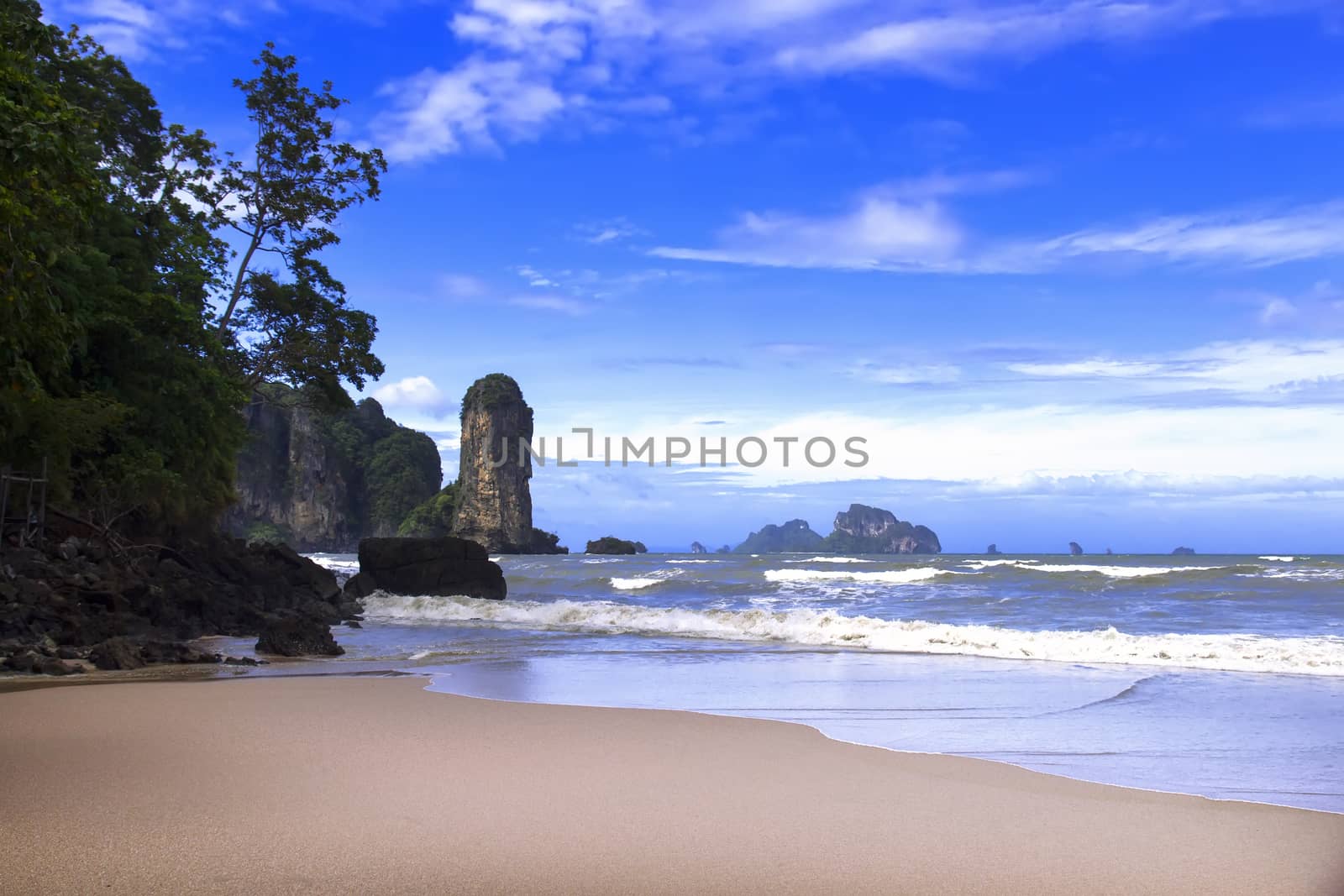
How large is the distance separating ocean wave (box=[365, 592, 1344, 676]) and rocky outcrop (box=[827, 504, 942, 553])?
123 meters

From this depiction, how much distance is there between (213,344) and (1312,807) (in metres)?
20.2

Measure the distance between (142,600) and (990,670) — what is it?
11251 mm

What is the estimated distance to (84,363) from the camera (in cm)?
1803

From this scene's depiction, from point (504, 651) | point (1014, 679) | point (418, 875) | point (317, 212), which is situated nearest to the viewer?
point (418, 875)

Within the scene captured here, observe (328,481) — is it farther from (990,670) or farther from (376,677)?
(990,670)

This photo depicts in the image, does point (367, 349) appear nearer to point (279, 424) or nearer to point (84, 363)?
point (84, 363)

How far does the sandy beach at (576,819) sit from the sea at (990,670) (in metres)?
0.67

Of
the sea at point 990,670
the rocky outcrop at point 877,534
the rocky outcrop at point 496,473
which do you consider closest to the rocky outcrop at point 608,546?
the rocky outcrop at point 496,473

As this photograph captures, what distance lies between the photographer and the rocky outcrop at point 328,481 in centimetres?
10288

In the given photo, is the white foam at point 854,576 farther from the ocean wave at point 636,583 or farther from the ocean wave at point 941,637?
the ocean wave at point 941,637

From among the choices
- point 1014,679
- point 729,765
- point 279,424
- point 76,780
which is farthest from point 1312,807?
point 279,424

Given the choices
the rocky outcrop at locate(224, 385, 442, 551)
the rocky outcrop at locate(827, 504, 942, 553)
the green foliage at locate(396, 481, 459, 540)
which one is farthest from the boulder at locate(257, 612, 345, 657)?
the rocky outcrop at locate(827, 504, 942, 553)

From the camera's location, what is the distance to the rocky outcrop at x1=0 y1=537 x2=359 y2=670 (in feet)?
34.6

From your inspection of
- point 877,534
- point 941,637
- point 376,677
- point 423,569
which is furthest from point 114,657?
point 877,534
